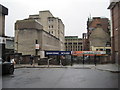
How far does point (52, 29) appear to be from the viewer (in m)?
114

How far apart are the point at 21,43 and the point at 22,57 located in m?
23.2

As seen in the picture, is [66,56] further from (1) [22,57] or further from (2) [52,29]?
(2) [52,29]

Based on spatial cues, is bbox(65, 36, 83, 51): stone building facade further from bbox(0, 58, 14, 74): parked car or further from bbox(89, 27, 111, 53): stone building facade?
bbox(0, 58, 14, 74): parked car

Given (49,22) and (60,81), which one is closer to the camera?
(60,81)

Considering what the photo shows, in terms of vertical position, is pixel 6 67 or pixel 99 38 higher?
pixel 99 38

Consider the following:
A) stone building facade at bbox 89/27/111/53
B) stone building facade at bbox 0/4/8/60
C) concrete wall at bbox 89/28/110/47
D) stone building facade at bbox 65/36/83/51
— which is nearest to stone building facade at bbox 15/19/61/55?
Result: stone building facade at bbox 0/4/8/60

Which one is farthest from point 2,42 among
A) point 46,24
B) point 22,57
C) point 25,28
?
point 46,24

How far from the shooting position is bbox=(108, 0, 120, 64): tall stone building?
3073cm

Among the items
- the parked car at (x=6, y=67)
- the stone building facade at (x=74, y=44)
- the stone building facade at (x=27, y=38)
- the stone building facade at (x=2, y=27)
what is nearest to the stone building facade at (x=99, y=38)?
the stone building facade at (x=27, y=38)

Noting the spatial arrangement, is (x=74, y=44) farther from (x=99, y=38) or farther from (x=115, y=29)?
(x=115, y=29)

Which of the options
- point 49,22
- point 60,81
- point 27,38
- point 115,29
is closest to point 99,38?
point 27,38

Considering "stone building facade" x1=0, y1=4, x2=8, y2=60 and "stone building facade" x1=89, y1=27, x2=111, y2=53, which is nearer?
"stone building facade" x1=0, y1=4, x2=8, y2=60

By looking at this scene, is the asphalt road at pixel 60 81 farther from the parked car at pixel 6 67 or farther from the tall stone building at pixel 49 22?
the tall stone building at pixel 49 22

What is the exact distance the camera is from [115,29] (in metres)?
32.8
